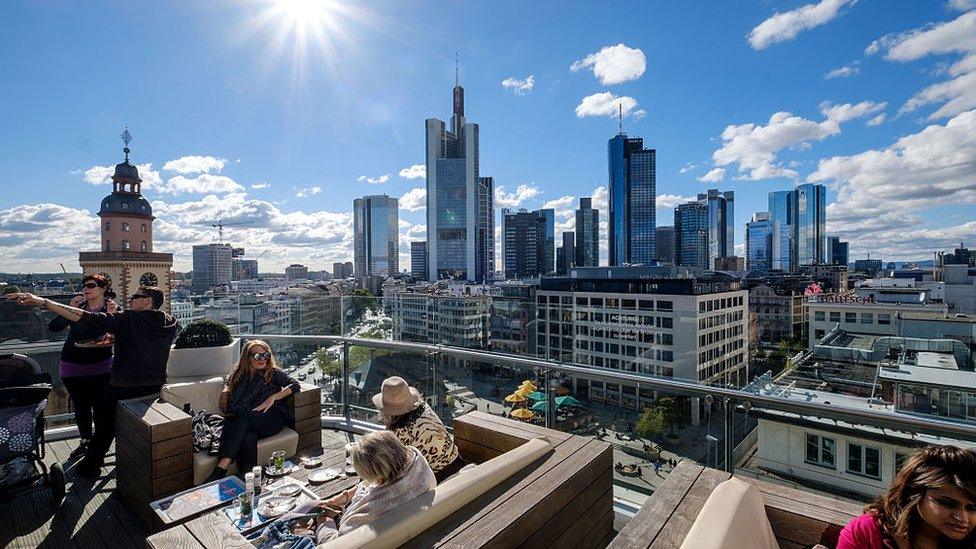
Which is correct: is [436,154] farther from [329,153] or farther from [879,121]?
[329,153]

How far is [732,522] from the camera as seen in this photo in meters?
1.28

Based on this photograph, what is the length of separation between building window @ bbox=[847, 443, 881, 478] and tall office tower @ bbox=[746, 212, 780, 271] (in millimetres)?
156131

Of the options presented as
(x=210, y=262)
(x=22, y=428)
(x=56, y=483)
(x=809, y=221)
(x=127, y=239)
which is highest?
(x=809, y=221)

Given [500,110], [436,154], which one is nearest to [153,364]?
[500,110]

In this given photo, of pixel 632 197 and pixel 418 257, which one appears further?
pixel 418 257

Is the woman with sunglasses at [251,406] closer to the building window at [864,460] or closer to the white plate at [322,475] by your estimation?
the white plate at [322,475]

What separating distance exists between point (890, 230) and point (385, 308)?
157ft

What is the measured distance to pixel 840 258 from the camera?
146875 millimetres

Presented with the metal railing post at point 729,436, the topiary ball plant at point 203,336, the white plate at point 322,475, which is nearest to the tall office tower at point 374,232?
the topiary ball plant at point 203,336

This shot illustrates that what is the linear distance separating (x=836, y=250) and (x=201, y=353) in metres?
192

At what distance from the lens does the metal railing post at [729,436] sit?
2666 mm

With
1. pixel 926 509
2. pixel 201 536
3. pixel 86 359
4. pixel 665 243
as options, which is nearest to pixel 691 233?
pixel 665 243

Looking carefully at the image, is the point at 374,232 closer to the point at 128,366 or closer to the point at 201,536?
the point at 128,366

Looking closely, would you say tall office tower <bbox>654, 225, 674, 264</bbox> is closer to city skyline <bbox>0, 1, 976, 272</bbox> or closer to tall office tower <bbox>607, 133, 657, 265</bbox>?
tall office tower <bbox>607, 133, 657, 265</bbox>
